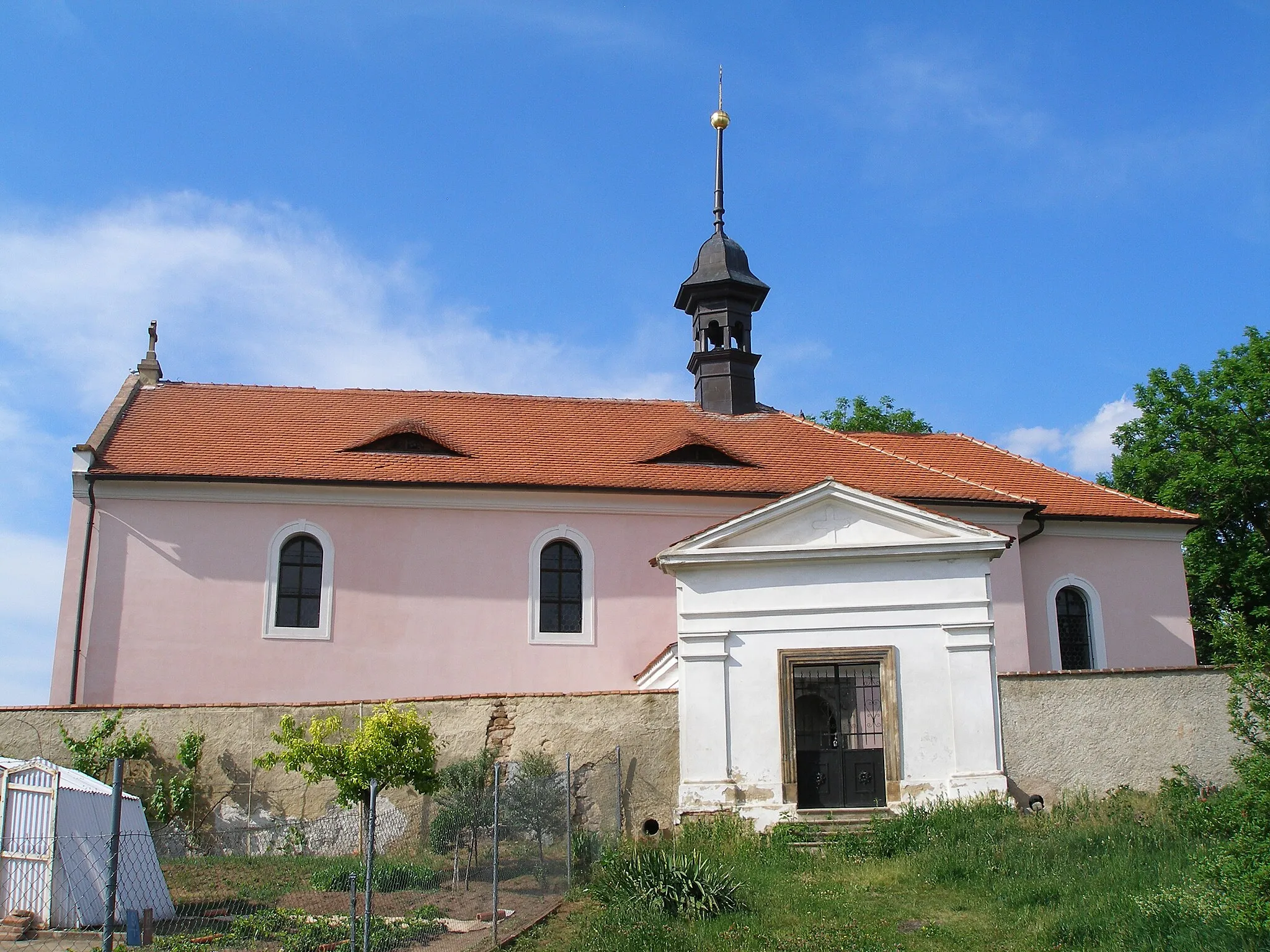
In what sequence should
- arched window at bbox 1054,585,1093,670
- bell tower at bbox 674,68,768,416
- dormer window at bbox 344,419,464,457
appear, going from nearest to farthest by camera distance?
dormer window at bbox 344,419,464,457 → arched window at bbox 1054,585,1093,670 → bell tower at bbox 674,68,768,416

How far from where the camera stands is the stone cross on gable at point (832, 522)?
52.6 feet

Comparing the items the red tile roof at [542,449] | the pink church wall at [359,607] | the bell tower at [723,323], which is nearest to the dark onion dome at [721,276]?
the bell tower at [723,323]

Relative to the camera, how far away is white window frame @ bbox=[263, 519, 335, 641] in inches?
733

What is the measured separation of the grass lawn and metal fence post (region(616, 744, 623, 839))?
3.15 ft

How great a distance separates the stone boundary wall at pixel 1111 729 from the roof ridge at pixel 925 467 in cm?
508

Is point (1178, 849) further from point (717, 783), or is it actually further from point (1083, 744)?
point (717, 783)

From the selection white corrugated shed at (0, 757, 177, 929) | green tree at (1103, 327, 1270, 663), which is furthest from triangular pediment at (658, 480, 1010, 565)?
green tree at (1103, 327, 1270, 663)

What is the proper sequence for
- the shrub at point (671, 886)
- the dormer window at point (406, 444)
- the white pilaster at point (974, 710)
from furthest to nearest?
the dormer window at point (406, 444), the white pilaster at point (974, 710), the shrub at point (671, 886)

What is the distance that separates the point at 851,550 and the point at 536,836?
5.69m

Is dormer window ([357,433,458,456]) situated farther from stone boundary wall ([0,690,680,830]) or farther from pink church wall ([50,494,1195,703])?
stone boundary wall ([0,690,680,830])

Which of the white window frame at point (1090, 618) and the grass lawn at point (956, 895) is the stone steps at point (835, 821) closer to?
the grass lawn at point (956, 895)

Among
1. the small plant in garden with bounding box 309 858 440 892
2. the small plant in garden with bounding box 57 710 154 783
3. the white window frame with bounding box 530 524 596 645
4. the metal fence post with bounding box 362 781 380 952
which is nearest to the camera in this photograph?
the metal fence post with bounding box 362 781 380 952

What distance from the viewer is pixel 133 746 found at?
14625 mm

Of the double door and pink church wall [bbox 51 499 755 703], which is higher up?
pink church wall [bbox 51 499 755 703]
